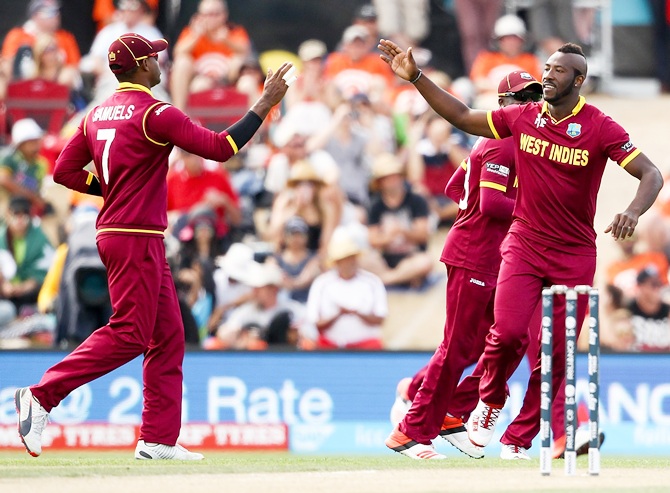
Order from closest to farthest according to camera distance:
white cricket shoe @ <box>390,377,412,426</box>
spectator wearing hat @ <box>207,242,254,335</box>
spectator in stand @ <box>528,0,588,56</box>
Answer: white cricket shoe @ <box>390,377,412,426</box>
spectator wearing hat @ <box>207,242,254,335</box>
spectator in stand @ <box>528,0,588,56</box>

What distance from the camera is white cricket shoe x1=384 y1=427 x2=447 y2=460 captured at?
8.63 m

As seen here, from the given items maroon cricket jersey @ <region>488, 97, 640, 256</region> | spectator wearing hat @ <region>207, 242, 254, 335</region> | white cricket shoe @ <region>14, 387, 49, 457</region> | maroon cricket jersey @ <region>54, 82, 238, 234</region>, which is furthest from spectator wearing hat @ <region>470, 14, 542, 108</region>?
white cricket shoe @ <region>14, 387, 49, 457</region>

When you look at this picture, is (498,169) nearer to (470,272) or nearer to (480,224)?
(480,224)

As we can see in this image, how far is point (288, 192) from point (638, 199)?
299 inches

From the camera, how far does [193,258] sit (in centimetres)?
1417

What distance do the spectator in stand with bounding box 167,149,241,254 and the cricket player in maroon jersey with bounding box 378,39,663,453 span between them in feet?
21.8

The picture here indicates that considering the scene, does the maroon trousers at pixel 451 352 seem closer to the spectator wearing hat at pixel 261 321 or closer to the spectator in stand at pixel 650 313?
the spectator wearing hat at pixel 261 321

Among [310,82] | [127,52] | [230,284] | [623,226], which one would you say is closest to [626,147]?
[623,226]

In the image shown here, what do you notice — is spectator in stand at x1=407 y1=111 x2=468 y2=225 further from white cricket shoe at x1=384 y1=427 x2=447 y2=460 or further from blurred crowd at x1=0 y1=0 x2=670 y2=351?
white cricket shoe at x1=384 y1=427 x2=447 y2=460

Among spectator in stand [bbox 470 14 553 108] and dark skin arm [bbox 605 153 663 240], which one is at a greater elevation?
spectator in stand [bbox 470 14 553 108]

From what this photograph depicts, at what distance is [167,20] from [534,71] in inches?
186

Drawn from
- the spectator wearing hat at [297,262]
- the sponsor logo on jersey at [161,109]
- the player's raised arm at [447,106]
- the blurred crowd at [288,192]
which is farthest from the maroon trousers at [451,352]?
the spectator wearing hat at [297,262]

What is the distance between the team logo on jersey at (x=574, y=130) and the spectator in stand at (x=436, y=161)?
7.41m

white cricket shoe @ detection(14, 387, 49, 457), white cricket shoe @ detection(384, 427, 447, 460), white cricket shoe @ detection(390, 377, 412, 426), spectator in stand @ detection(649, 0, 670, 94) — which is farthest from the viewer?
spectator in stand @ detection(649, 0, 670, 94)
